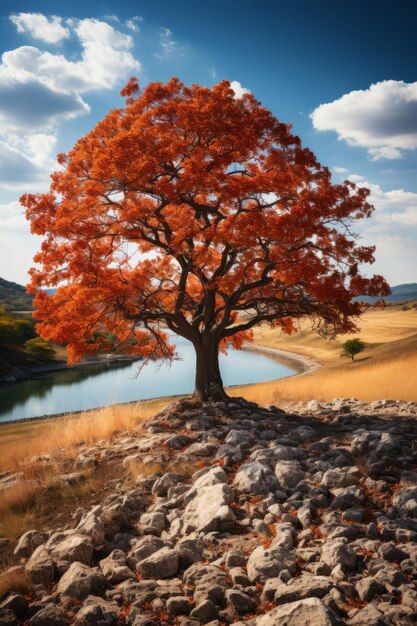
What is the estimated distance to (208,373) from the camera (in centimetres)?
1459

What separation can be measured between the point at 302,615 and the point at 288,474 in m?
3.50

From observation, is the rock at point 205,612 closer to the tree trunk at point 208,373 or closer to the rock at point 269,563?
the rock at point 269,563

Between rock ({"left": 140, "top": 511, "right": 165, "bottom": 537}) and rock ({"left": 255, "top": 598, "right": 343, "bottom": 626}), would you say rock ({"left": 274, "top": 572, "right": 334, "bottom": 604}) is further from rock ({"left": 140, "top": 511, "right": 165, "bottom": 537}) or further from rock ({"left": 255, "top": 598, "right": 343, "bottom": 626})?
rock ({"left": 140, "top": 511, "right": 165, "bottom": 537})

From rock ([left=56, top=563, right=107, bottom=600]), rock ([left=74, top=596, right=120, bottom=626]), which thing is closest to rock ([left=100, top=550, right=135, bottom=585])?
rock ([left=56, top=563, right=107, bottom=600])

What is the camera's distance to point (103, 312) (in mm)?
13016

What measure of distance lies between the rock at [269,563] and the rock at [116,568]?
66.0 inches

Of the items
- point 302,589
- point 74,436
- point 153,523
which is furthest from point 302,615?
point 74,436

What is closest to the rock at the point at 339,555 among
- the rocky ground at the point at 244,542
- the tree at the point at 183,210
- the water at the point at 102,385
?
the rocky ground at the point at 244,542

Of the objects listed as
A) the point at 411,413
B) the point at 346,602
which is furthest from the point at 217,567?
the point at 411,413

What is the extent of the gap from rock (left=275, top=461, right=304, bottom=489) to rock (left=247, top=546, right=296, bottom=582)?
2088 mm

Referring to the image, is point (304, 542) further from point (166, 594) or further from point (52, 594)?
point (52, 594)

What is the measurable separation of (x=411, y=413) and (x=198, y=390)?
263 inches

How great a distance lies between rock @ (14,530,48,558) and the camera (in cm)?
713

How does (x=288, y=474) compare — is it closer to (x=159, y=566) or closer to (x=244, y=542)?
(x=244, y=542)
